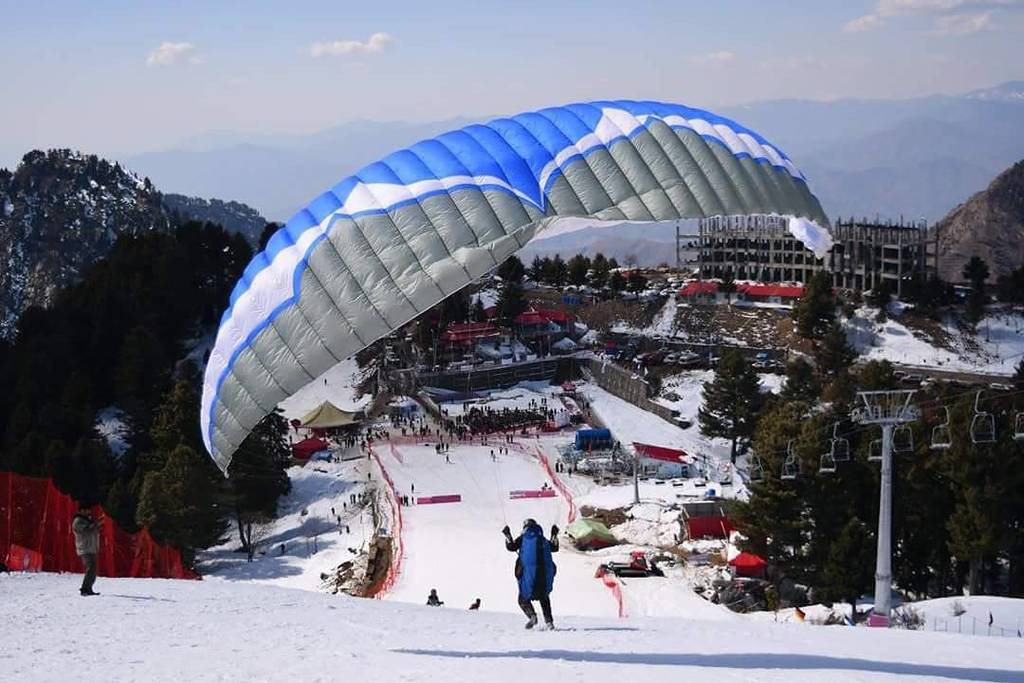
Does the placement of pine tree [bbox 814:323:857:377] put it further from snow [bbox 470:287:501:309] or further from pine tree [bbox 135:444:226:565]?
pine tree [bbox 135:444:226:565]

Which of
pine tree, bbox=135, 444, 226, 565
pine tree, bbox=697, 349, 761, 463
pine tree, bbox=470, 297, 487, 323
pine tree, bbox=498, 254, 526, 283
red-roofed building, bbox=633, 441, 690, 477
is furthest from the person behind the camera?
pine tree, bbox=498, 254, 526, 283

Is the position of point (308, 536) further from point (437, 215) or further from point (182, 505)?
point (437, 215)

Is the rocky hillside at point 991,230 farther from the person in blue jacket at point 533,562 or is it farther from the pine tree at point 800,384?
the person in blue jacket at point 533,562

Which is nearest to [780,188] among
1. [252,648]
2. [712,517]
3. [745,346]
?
[252,648]

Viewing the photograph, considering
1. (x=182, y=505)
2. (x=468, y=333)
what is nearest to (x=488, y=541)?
(x=182, y=505)

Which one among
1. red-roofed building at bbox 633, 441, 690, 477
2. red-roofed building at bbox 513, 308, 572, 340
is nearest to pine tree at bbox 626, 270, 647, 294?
red-roofed building at bbox 513, 308, 572, 340

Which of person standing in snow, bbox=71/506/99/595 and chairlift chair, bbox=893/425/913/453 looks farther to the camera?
chairlift chair, bbox=893/425/913/453

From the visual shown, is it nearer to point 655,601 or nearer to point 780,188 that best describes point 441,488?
point 655,601
